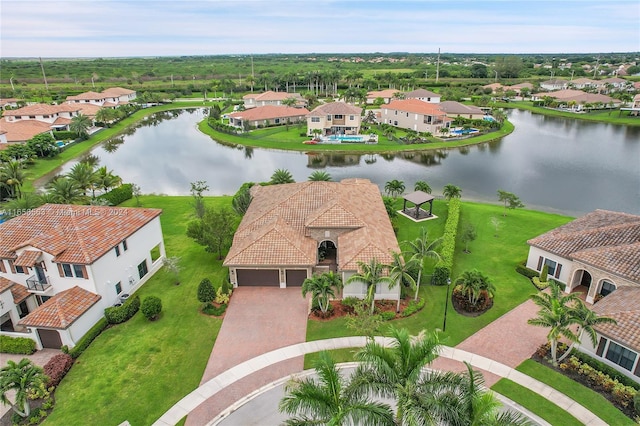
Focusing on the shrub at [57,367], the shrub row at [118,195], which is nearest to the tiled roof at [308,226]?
the shrub at [57,367]

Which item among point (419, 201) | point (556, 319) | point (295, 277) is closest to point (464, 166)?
point (419, 201)

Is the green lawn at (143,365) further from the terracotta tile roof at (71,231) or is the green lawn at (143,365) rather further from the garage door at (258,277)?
the terracotta tile roof at (71,231)

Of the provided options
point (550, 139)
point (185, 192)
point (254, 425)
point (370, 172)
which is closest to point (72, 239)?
point (254, 425)

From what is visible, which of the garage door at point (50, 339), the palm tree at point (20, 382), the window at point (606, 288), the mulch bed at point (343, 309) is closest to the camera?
the palm tree at point (20, 382)

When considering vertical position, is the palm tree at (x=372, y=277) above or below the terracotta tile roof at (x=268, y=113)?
below

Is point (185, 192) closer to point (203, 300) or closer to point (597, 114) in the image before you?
point (203, 300)

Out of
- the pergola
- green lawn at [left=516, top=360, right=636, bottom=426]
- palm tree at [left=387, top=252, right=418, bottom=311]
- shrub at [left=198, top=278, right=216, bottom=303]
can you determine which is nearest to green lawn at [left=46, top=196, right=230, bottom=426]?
shrub at [left=198, top=278, right=216, bottom=303]

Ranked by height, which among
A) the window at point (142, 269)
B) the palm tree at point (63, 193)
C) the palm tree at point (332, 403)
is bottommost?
the window at point (142, 269)
